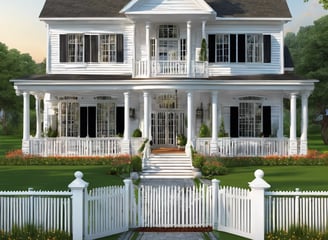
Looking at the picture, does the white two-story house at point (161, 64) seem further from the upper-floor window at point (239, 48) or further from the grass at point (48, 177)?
the grass at point (48, 177)

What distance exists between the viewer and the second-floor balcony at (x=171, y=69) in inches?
1089

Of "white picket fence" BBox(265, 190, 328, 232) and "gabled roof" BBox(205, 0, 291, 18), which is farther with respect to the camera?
"gabled roof" BBox(205, 0, 291, 18)

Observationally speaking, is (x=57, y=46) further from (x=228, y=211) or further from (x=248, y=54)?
(x=228, y=211)

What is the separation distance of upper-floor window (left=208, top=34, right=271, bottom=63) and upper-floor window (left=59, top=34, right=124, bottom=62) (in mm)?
5320

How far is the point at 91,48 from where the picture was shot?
97.7 feet

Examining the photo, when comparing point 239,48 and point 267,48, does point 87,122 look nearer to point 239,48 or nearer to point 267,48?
point 239,48

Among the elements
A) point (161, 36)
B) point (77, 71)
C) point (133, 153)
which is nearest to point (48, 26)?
point (77, 71)

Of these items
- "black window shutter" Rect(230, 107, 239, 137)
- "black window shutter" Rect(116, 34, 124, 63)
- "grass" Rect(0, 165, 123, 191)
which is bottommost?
"grass" Rect(0, 165, 123, 191)

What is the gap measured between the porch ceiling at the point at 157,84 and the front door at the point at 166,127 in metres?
3.34

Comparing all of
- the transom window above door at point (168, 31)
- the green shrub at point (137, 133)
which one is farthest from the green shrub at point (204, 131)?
the transom window above door at point (168, 31)

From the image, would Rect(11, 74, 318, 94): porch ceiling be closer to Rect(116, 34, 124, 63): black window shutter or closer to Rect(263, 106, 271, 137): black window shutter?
Rect(263, 106, 271, 137): black window shutter

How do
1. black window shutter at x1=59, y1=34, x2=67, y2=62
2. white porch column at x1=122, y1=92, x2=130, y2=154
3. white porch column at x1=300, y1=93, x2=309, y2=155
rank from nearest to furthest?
white porch column at x1=122, y1=92, x2=130, y2=154
white porch column at x1=300, y1=93, x2=309, y2=155
black window shutter at x1=59, y1=34, x2=67, y2=62

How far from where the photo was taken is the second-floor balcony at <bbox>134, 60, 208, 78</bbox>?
27.7 metres

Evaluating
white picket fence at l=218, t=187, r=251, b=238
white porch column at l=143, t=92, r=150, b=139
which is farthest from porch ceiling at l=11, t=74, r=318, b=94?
white picket fence at l=218, t=187, r=251, b=238
